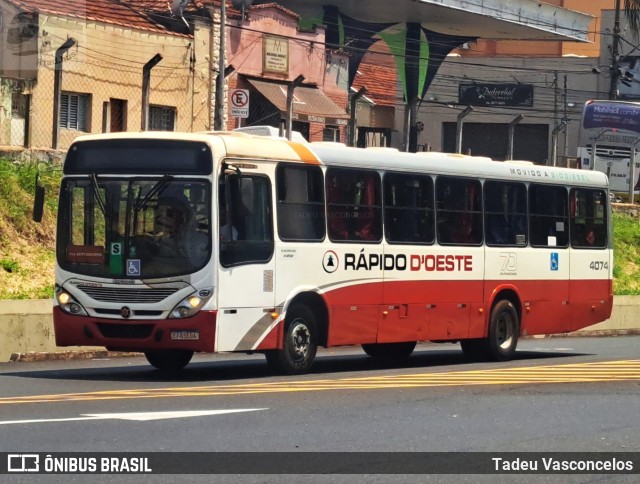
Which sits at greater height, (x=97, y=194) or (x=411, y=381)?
(x=97, y=194)

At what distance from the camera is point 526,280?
73.2 ft

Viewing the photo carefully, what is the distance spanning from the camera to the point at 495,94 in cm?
6962

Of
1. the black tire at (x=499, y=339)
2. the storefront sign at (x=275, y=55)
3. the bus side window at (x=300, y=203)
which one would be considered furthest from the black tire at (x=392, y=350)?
the storefront sign at (x=275, y=55)

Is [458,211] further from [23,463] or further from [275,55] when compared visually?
[275,55]

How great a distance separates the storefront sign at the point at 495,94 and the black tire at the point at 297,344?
51.5 metres

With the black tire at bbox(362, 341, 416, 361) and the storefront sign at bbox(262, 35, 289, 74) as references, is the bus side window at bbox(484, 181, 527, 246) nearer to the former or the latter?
the black tire at bbox(362, 341, 416, 361)

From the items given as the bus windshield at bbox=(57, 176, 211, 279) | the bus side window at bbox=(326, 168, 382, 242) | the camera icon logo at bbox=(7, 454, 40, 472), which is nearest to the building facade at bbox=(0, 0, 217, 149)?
the bus side window at bbox=(326, 168, 382, 242)

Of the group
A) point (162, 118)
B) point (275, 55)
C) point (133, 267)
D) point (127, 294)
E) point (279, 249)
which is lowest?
point (127, 294)

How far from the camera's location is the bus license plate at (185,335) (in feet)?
54.4

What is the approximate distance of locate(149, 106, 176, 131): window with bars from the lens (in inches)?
1486

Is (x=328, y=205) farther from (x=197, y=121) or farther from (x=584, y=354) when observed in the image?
(x=197, y=121)

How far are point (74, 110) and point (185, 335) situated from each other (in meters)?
19.9

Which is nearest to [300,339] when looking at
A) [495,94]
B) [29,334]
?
[29,334]

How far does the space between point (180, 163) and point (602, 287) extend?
962cm
